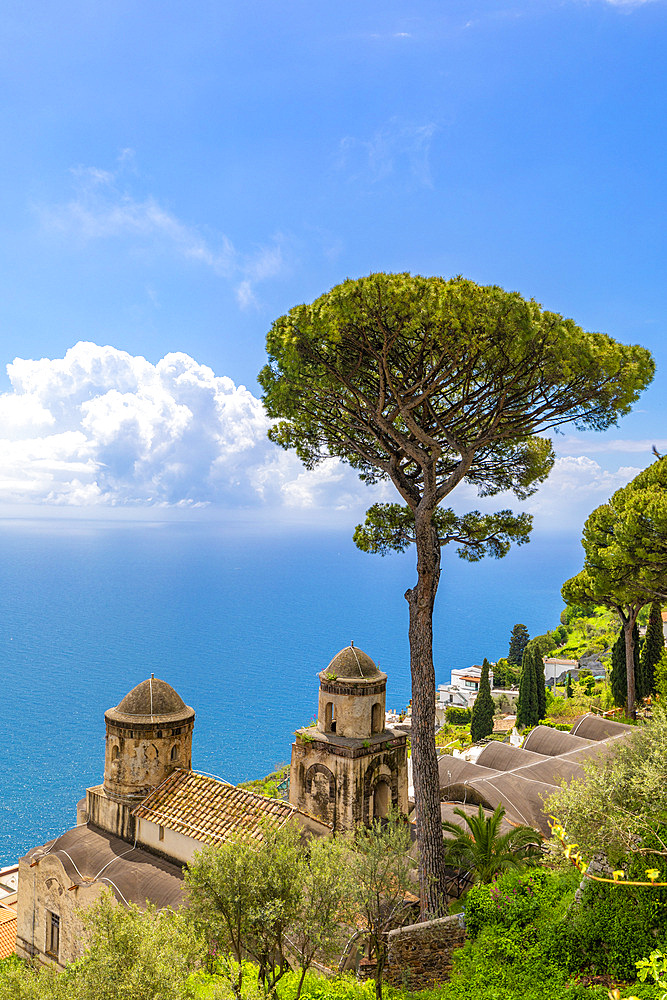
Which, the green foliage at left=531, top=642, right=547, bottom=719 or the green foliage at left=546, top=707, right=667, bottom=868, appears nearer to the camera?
the green foliage at left=546, top=707, right=667, bottom=868

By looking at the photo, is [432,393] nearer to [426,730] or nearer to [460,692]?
[426,730]

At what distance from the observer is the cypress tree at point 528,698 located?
40.7 metres

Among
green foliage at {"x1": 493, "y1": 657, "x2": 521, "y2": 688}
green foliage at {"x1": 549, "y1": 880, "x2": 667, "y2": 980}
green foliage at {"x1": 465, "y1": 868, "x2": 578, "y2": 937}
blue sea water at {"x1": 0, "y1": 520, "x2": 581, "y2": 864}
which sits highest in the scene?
green foliage at {"x1": 549, "y1": 880, "x2": 667, "y2": 980}

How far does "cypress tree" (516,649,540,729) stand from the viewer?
133ft

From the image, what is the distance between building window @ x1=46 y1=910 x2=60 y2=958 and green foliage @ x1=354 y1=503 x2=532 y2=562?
13.0m

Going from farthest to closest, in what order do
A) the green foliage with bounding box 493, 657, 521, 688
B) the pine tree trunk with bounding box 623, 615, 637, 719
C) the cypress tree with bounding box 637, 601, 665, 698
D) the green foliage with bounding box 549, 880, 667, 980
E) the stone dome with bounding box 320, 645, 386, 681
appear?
the green foliage with bounding box 493, 657, 521, 688 → the cypress tree with bounding box 637, 601, 665, 698 → the pine tree trunk with bounding box 623, 615, 637, 719 → the stone dome with bounding box 320, 645, 386, 681 → the green foliage with bounding box 549, 880, 667, 980

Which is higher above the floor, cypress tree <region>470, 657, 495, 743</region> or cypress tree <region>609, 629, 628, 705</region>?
cypress tree <region>609, 629, 628, 705</region>

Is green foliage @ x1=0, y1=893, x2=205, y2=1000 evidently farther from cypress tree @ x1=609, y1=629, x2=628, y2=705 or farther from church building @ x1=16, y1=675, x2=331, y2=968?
cypress tree @ x1=609, y1=629, x2=628, y2=705

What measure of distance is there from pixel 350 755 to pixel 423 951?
242 inches

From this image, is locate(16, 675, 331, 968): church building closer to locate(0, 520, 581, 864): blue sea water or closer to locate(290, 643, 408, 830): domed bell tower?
locate(290, 643, 408, 830): domed bell tower

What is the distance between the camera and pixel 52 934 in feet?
51.9

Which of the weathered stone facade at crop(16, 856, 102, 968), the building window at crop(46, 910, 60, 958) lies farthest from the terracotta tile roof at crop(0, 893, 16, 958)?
the building window at crop(46, 910, 60, 958)

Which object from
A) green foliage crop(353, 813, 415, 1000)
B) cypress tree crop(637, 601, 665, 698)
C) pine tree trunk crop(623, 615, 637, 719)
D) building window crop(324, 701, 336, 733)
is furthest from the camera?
cypress tree crop(637, 601, 665, 698)

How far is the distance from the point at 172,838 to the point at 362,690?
6657 millimetres
